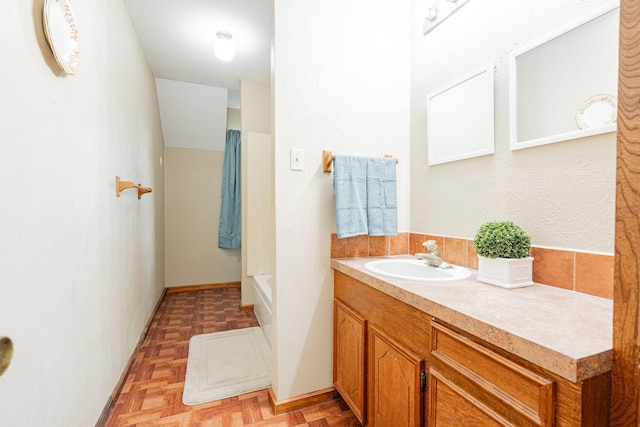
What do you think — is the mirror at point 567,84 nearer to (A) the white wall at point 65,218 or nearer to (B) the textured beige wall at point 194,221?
(A) the white wall at point 65,218

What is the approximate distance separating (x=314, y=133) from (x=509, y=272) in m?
1.06

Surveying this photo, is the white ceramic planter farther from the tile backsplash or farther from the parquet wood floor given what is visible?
the parquet wood floor

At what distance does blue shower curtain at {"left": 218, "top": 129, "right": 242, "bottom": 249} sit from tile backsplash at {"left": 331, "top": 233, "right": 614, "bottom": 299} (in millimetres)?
2597

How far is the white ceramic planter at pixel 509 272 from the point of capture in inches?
39.0

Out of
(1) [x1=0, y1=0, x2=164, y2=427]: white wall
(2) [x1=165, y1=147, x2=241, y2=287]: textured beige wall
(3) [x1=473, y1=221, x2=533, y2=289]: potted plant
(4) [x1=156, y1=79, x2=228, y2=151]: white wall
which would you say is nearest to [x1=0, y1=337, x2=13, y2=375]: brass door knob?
(1) [x1=0, y1=0, x2=164, y2=427]: white wall

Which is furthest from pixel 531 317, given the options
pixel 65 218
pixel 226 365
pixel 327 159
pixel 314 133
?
pixel 226 365

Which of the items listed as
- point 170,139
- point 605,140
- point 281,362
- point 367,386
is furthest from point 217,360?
point 170,139

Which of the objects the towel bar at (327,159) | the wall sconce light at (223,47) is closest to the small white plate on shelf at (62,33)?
the towel bar at (327,159)

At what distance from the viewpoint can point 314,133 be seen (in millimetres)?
1497

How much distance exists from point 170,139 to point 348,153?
2.99 metres

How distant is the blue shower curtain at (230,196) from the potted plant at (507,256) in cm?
329

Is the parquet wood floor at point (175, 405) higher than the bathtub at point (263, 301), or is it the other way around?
the bathtub at point (263, 301)

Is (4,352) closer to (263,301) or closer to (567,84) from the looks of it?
(567,84)

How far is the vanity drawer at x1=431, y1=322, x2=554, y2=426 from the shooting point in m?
0.59
